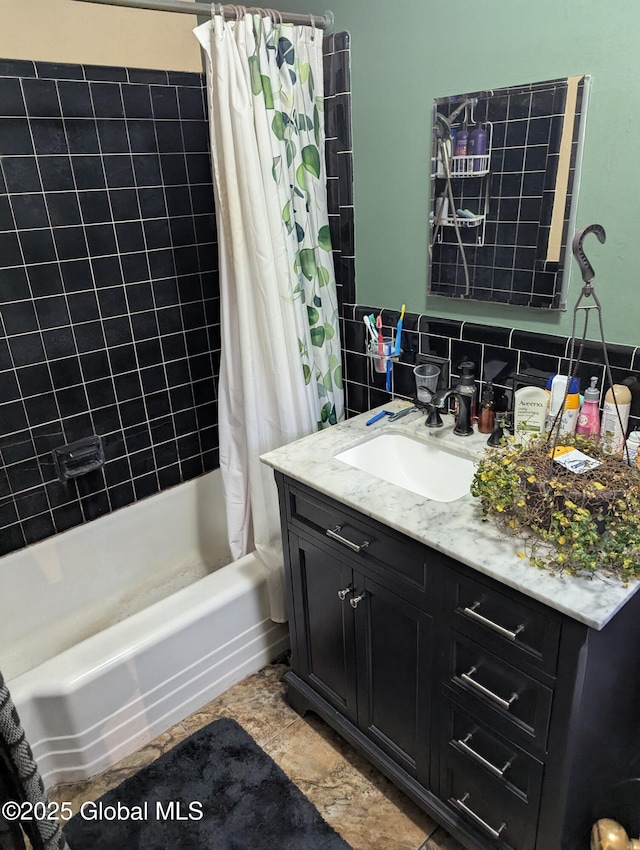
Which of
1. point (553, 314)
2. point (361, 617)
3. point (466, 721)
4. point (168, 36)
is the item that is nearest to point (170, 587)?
point (361, 617)

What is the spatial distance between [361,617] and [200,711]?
754 millimetres

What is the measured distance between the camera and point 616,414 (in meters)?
1.40

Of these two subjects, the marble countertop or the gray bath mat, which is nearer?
the marble countertop

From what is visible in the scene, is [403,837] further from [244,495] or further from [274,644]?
[244,495]

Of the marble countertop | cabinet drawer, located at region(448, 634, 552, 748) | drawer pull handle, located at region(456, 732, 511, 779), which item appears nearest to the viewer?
the marble countertop

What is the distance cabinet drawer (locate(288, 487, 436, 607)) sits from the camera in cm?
133

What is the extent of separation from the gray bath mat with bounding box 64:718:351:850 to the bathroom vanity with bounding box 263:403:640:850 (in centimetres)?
23

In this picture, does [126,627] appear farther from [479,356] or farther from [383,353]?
[479,356]

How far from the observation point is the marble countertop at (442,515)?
106cm

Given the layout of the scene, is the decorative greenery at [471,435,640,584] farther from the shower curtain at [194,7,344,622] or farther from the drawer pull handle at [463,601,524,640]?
the shower curtain at [194,7,344,622]

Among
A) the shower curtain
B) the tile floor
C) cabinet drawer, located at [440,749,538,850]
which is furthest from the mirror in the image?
the tile floor

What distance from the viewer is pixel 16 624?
2092 mm

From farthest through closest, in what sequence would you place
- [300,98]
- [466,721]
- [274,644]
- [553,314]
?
[274,644] → [300,98] → [553,314] → [466,721]

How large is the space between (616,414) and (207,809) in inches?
57.3
